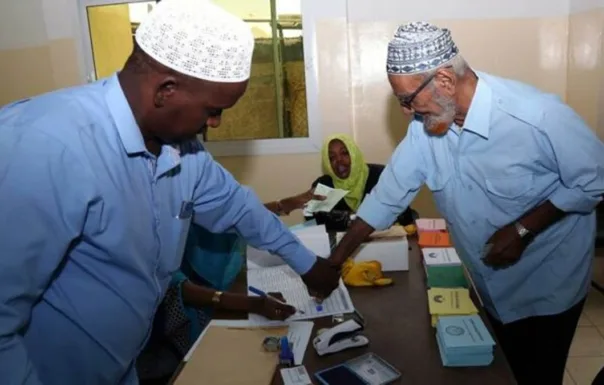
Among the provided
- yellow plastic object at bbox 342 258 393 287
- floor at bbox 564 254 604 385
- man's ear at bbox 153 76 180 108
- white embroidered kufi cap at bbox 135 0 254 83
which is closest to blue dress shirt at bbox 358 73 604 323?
yellow plastic object at bbox 342 258 393 287

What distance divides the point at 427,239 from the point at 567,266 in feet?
1.82

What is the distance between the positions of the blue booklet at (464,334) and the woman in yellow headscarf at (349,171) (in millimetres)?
1712

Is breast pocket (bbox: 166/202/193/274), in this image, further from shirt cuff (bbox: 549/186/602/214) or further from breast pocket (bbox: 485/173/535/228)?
shirt cuff (bbox: 549/186/602/214)

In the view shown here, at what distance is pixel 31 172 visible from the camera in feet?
2.67

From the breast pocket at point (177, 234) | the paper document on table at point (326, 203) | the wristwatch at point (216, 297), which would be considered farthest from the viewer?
the paper document on table at point (326, 203)

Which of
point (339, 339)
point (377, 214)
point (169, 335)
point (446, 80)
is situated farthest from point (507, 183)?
point (169, 335)

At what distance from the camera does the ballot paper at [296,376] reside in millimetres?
1286

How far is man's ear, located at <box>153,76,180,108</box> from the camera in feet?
3.20

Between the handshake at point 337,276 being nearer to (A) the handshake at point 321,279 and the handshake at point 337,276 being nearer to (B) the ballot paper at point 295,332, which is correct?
(A) the handshake at point 321,279

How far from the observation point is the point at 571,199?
1.53 metres

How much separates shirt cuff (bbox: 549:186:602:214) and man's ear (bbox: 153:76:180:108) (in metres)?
1.15

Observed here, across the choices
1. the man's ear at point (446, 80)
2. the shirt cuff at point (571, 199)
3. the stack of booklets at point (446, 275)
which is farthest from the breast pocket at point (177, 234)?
the shirt cuff at point (571, 199)

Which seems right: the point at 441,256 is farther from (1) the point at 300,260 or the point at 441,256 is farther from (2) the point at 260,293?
(2) the point at 260,293

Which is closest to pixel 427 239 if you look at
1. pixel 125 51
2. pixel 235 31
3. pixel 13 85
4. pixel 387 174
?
pixel 387 174
